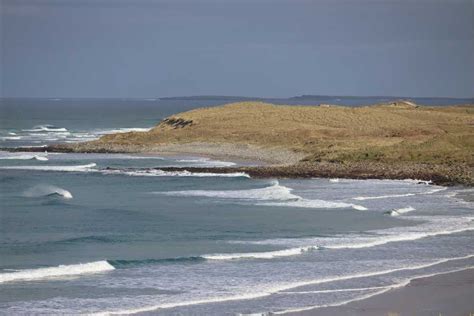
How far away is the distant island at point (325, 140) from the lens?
182 feet

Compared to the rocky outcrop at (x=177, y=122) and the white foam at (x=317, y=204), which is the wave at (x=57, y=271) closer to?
the white foam at (x=317, y=204)

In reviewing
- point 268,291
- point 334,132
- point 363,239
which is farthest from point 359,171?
point 268,291

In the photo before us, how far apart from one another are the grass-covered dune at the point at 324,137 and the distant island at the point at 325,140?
0.05 meters

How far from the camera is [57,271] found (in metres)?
25.4

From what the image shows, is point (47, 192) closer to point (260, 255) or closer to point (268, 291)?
point (260, 255)

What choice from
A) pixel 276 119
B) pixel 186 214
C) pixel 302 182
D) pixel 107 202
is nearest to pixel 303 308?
pixel 186 214

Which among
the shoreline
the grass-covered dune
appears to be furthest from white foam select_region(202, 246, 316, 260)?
the grass-covered dune

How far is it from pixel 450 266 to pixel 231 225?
32.7 ft

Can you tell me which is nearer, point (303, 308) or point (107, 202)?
point (303, 308)

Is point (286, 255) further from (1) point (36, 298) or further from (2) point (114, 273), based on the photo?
(1) point (36, 298)

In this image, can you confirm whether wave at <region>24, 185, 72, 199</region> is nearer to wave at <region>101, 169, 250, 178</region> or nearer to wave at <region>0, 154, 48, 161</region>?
wave at <region>101, 169, 250, 178</region>

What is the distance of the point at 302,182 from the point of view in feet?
167

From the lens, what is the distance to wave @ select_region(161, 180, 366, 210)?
4094 cm

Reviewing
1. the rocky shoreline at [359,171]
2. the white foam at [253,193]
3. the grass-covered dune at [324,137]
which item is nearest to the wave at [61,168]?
the rocky shoreline at [359,171]
